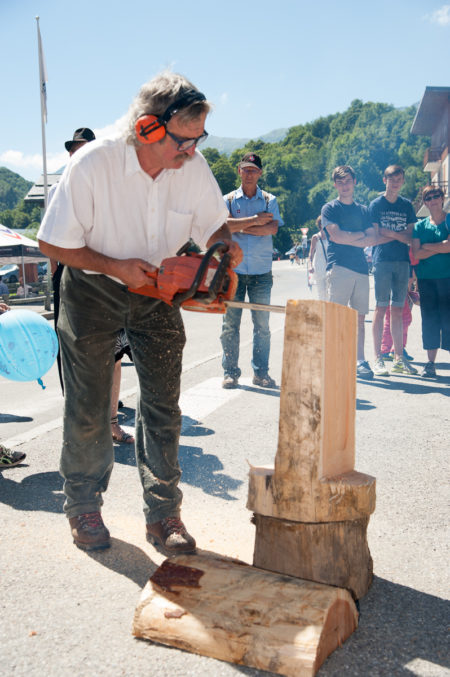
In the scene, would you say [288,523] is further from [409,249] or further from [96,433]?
[409,249]

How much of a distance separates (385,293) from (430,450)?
3.28 metres

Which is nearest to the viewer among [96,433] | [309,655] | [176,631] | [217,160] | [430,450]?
[309,655]

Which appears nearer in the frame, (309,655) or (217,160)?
(309,655)

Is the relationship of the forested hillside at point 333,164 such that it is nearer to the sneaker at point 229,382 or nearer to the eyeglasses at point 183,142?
the sneaker at point 229,382

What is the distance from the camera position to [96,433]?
295 centimetres

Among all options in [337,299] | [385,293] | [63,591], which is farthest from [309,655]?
[385,293]

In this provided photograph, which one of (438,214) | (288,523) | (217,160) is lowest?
(288,523)

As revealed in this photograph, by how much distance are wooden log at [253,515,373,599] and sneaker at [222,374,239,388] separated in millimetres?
3957

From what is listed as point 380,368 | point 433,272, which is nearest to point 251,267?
point 380,368

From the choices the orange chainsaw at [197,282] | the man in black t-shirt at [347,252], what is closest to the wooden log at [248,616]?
the orange chainsaw at [197,282]

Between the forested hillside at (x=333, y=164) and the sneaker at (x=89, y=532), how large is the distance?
266ft

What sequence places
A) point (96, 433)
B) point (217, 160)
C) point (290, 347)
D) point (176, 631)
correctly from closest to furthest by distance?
1. point (176, 631)
2. point (290, 347)
3. point (96, 433)
4. point (217, 160)

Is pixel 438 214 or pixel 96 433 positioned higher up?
pixel 438 214

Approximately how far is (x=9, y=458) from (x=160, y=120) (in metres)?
2.51
